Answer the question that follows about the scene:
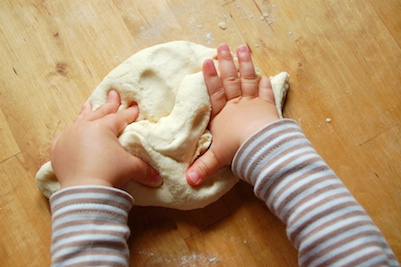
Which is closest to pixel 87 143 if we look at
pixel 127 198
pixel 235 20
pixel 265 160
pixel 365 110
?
pixel 127 198

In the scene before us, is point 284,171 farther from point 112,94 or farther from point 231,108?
point 112,94

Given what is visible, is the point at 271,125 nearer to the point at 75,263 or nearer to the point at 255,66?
the point at 255,66

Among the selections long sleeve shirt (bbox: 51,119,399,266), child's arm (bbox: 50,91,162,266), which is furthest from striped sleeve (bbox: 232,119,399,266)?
child's arm (bbox: 50,91,162,266)

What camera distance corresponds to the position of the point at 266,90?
2.43 ft

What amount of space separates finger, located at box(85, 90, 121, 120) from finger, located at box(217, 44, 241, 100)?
217 millimetres

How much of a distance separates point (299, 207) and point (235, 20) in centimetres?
45

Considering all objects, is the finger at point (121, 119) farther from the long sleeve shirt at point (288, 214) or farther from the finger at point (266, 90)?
the finger at point (266, 90)

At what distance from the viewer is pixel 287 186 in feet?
2.03

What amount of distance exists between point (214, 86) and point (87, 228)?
0.35m

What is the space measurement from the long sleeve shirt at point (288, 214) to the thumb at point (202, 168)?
3.1 inches

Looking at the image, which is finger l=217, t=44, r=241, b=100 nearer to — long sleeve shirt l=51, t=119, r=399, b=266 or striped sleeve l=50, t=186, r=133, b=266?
long sleeve shirt l=51, t=119, r=399, b=266

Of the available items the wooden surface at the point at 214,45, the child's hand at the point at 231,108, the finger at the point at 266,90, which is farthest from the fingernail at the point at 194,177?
the finger at the point at 266,90

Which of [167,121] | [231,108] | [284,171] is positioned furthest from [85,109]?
[284,171]

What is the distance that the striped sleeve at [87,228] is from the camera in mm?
600
